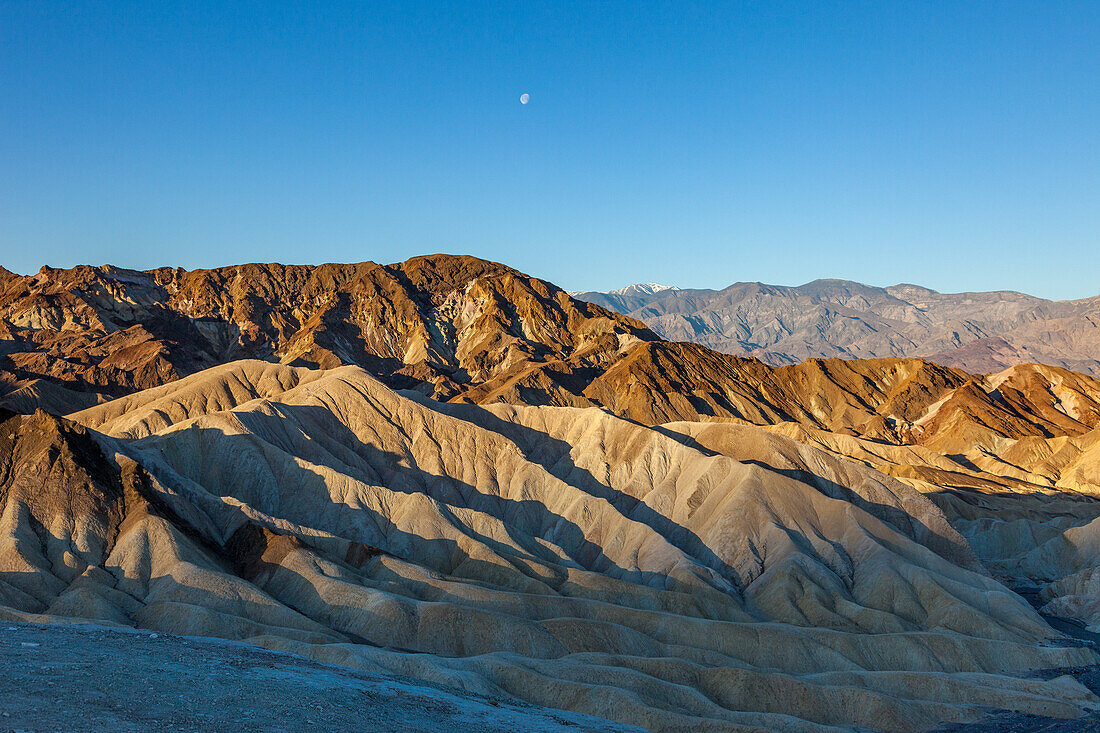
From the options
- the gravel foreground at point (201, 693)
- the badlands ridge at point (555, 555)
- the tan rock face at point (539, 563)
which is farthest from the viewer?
the badlands ridge at point (555, 555)

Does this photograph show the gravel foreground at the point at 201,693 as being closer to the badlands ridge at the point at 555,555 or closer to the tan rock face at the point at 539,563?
the badlands ridge at the point at 555,555

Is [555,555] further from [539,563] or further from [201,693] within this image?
[201,693]

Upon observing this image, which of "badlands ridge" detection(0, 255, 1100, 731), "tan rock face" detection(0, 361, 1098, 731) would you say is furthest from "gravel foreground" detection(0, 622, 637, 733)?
"tan rock face" detection(0, 361, 1098, 731)

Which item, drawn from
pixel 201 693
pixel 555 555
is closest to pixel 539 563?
pixel 555 555

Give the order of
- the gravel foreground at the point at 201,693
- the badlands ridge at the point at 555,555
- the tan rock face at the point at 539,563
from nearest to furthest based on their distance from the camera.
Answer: the gravel foreground at the point at 201,693 → the tan rock face at the point at 539,563 → the badlands ridge at the point at 555,555

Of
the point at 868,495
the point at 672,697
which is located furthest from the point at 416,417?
the point at 672,697

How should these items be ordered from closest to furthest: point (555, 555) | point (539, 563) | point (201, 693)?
1. point (201, 693)
2. point (539, 563)
3. point (555, 555)

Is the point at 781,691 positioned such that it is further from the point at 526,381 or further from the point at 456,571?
the point at 526,381

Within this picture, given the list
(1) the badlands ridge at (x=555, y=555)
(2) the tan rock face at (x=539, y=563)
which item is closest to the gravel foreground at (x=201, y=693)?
(1) the badlands ridge at (x=555, y=555)
